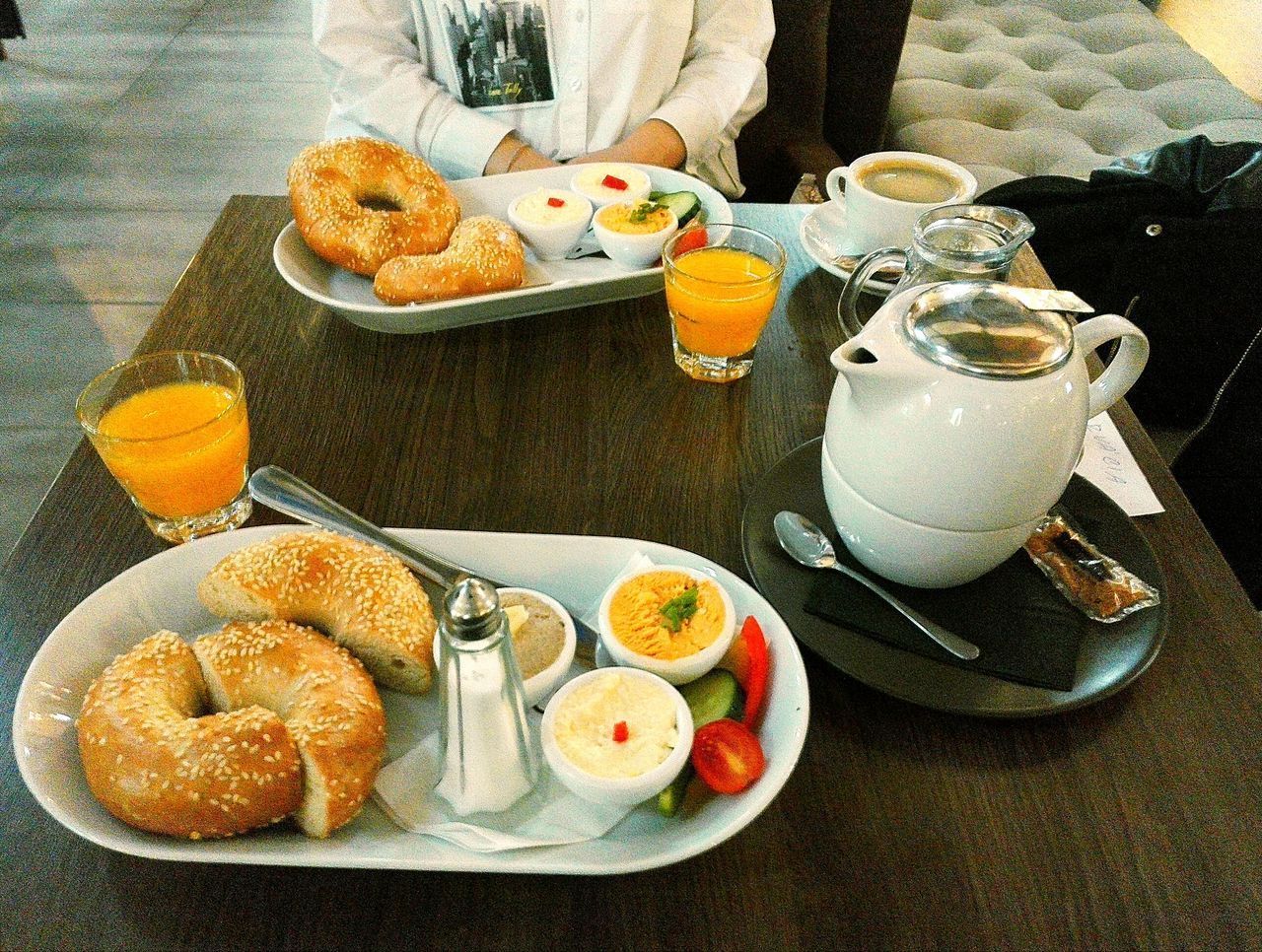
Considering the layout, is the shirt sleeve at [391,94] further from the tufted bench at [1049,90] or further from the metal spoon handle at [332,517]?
the tufted bench at [1049,90]

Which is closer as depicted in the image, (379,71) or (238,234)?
(238,234)

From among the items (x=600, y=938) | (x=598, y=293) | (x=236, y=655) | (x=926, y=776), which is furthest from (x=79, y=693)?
(x=598, y=293)

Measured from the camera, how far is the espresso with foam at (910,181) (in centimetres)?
128

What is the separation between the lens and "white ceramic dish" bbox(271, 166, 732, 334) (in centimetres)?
119

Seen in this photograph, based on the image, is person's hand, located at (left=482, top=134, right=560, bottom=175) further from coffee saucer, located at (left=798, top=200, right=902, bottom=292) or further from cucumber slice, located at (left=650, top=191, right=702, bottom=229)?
coffee saucer, located at (left=798, top=200, right=902, bottom=292)

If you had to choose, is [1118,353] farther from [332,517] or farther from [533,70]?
[533,70]

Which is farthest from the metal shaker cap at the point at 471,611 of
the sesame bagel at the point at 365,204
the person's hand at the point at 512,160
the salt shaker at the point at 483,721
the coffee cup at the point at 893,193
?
the person's hand at the point at 512,160

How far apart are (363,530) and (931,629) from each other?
1.70 feet

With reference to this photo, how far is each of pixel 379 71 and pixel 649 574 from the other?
4.20 ft

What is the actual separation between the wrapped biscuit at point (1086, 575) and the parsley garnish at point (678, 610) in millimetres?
350

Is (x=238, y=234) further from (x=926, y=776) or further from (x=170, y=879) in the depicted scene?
(x=926, y=776)

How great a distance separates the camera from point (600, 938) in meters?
0.63

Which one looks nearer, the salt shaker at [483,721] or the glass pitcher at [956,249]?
the salt shaker at [483,721]

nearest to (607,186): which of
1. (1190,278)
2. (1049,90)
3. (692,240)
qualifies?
(692,240)
